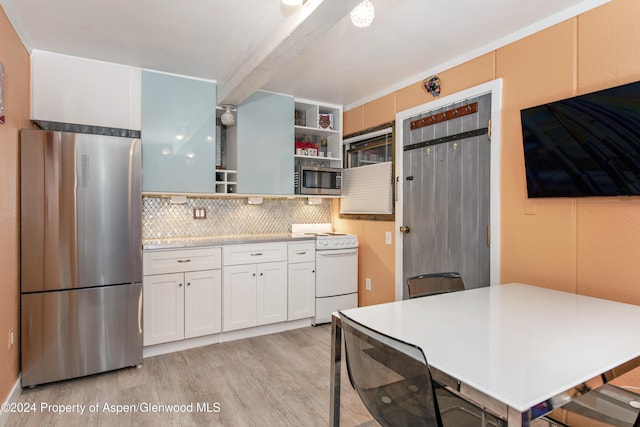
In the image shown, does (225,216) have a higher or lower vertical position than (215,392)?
higher

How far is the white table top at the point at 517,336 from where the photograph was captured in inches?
38.0

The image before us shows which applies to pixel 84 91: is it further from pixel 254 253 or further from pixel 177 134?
pixel 254 253

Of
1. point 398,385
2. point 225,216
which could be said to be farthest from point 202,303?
point 398,385

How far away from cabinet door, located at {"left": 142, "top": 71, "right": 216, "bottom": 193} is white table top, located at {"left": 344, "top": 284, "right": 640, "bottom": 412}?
2.32m

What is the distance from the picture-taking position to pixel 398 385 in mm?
1118

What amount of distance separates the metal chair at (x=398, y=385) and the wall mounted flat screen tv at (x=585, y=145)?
57.3 inches

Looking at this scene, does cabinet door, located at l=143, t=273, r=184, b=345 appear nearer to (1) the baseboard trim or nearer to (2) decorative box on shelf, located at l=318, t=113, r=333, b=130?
(1) the baseboard trim

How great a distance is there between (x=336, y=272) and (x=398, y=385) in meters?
2.77

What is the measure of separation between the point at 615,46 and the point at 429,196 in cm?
158

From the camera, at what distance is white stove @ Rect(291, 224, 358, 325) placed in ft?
12.4

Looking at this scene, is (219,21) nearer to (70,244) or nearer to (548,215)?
(70,244)

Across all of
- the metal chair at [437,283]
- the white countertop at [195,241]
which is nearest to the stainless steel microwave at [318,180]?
the white countertop at [195,241]

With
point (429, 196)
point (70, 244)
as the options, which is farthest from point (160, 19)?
point (429, 196)

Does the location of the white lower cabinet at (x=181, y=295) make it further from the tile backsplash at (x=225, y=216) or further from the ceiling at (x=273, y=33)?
the ceiling at (x=273, y=33)
